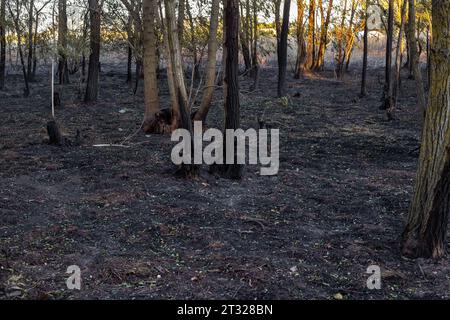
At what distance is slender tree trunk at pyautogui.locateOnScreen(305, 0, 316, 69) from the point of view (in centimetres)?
→ 2673

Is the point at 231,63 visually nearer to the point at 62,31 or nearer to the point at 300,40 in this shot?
the point at 62,31

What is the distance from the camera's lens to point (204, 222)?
647cm

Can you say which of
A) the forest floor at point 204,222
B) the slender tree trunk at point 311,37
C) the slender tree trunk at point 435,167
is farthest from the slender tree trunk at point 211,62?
the slender tree trunk at point 311,37

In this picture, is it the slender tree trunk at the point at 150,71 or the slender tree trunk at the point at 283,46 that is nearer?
the slender tree trunk at the point at 150,71

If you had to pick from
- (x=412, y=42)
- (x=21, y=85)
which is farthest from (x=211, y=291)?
(x=21, y=85)

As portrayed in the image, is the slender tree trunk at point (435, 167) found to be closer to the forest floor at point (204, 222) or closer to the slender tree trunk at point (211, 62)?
the forest floor at point (204, 222)

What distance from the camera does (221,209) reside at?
23.1 feet

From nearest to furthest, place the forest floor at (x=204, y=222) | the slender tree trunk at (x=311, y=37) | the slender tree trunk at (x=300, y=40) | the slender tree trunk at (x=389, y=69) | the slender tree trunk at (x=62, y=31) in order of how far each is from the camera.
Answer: the forest floor at (x=204, y=222) < the slender tree trunk at (x=389, y=69) < the slender tree trunk at (x=62, y=31) < the slender tree trunk at (x=300, y=40) < the slender tree trunk at (x=311, y=37)

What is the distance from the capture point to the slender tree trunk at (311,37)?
2673 cm

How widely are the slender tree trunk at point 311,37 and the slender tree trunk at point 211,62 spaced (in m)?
17.2

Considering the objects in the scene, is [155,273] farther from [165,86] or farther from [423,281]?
[165,86]

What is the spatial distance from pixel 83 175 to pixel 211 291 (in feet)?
15.0

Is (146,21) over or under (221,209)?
over

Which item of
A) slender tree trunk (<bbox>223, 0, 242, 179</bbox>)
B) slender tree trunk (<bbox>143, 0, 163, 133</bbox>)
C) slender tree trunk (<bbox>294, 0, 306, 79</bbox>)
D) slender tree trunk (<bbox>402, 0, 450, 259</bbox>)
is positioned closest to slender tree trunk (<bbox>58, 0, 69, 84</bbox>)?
slender tree trunk (<bbox>143, 0, 163, 133</bbox>)
